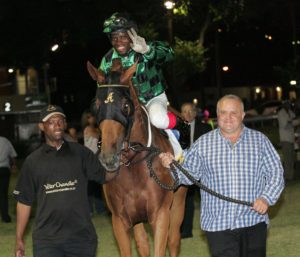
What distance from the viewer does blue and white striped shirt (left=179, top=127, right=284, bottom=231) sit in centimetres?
593

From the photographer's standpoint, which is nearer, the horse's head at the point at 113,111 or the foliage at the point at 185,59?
the horse's head at the point at 113,111

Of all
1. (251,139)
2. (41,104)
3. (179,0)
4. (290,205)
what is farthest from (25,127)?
(251,139)

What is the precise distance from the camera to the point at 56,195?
625cm

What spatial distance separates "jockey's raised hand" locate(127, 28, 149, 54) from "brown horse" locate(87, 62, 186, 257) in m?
0.37

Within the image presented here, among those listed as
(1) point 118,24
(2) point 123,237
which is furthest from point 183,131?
(2) point 123,237

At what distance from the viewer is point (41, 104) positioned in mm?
42469

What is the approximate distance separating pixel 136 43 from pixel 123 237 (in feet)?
6.26

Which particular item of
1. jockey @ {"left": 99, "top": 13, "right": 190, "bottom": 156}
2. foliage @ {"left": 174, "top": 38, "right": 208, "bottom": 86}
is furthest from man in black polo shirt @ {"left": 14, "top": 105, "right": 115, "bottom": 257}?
foliage @ {"left": 174, "top": 38, "right": 208, "bottom": 86}

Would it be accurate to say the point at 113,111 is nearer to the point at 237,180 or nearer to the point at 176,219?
the point at 237,180

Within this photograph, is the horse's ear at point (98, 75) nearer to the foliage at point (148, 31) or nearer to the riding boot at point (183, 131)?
the riding boot at point (183, 131)

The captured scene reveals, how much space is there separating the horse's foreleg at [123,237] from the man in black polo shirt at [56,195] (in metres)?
0.93

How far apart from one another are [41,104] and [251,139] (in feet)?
122

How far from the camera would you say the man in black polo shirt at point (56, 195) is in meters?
6.24

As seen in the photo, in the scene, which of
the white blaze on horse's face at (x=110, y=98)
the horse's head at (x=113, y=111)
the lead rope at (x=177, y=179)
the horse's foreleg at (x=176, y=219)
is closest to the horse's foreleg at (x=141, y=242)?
the lead rope at (x=177, y=179)
